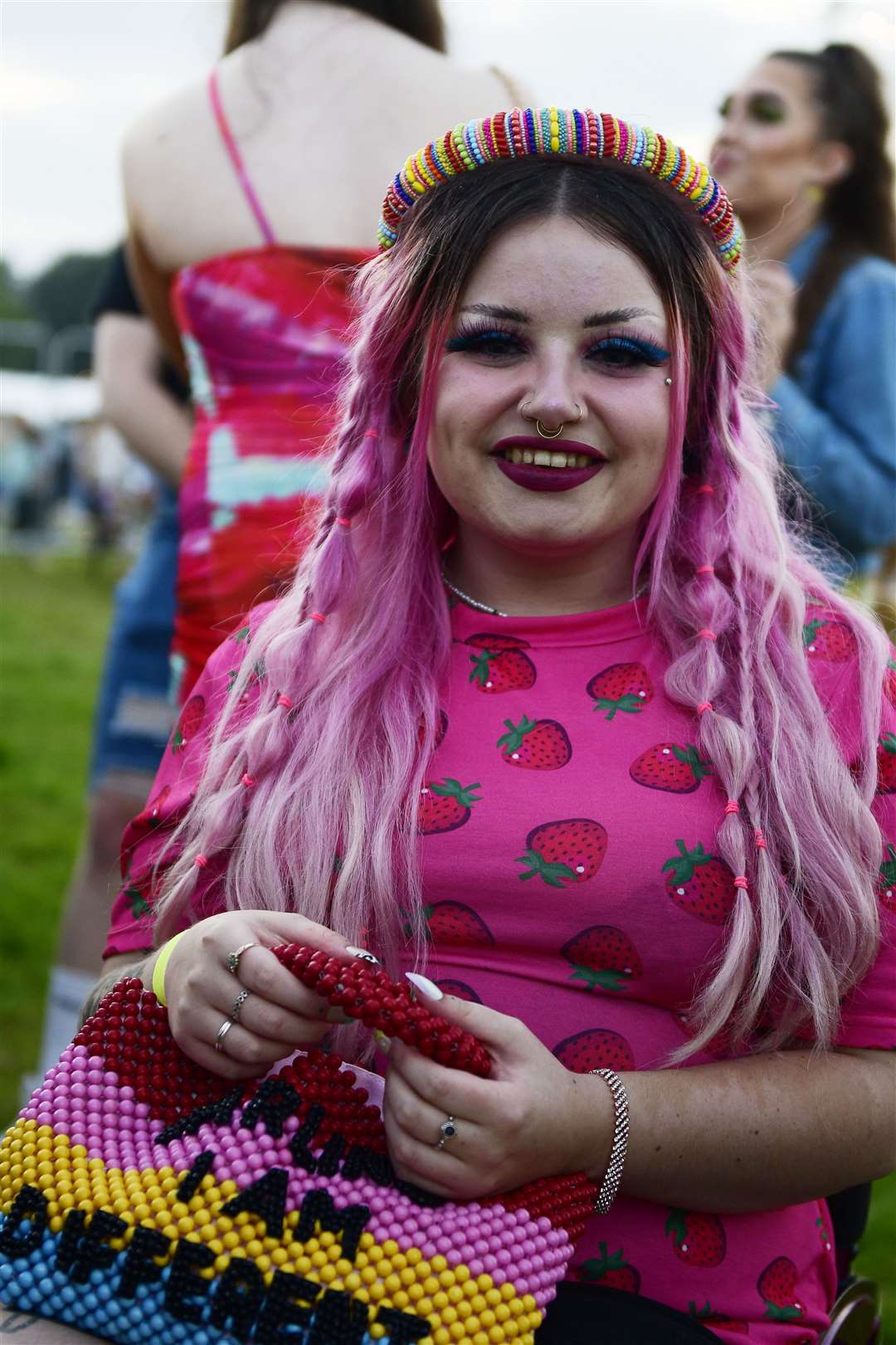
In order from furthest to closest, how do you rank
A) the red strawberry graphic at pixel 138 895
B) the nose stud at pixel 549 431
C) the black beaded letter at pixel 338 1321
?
the red strawberry graphic at pixel 138 895
the nose stud at pixel 549 431
the black beaded letter at pixel 338 1321

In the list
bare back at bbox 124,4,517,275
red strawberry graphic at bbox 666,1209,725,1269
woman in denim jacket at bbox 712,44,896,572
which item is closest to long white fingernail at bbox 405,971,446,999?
red strawberry graphic at bbox 666,1209,725,1269

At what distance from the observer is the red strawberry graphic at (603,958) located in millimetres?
1674

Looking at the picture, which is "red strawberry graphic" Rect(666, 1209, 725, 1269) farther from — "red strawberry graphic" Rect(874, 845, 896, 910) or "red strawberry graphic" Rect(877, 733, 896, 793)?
"red strawberry graphic" Rect(877, 733, 896, 793)

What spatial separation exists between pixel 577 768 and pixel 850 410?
4.94ft

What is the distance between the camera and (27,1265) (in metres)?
1.40

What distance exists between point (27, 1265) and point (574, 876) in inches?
28.4

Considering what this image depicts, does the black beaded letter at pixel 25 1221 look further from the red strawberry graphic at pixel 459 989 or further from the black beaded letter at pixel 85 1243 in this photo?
the red strawberry graphic at pixel 459 989

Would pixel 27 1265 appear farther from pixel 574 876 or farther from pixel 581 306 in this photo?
pixel 581 306

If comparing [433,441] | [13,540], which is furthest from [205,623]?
[13,540]

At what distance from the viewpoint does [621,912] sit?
1667 millimetres

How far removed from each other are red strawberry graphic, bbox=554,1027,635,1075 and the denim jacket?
1300 millimetres

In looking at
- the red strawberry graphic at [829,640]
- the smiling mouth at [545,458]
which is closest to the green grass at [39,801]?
the red strawberry graphic at [829,640]

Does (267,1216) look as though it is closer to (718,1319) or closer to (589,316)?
(718,1319)

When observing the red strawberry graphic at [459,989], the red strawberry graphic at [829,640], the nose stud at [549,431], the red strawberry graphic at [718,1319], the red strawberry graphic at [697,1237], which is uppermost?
the nose stud at [549,431]
